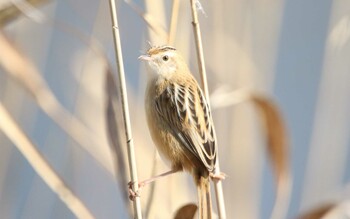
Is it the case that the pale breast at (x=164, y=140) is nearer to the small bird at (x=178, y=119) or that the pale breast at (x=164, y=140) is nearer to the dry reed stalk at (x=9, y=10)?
the small bird at (x=178, y=119)

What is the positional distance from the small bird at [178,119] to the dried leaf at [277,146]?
0.21 m

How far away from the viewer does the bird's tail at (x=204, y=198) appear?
7.76 feet

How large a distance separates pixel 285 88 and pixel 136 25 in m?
1.53

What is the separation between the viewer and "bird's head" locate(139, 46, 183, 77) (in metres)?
2.80

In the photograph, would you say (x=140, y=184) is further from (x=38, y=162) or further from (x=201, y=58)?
(x=201, y=58)

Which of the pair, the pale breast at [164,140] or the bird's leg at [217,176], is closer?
the bird's leg at [217,176]

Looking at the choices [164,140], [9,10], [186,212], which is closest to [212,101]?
[164,140]

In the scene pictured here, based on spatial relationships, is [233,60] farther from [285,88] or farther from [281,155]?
[285,88]

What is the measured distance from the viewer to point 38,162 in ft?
8.25

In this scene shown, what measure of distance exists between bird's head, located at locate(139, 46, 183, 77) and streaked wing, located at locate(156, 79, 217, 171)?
8 centimetres

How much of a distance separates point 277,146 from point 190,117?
1.13ft

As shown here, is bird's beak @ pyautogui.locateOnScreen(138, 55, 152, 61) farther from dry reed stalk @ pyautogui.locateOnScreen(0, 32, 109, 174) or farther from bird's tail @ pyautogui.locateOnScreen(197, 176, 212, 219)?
bird's tail @ pyautogui.locateOnScreen(197, 176, 212, 219)

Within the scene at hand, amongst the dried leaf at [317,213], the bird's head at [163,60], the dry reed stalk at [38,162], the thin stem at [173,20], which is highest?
the bird's head at [163,60]

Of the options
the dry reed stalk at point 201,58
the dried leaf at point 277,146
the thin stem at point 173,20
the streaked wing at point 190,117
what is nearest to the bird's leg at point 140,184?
the streaked wing at point 190,117
